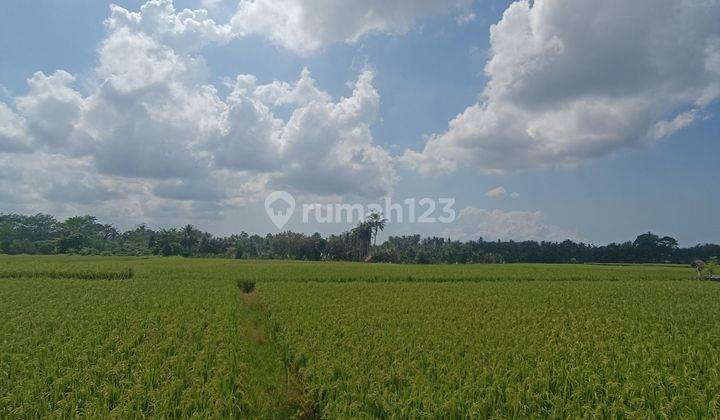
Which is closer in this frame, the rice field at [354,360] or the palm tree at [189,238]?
the rice field at [354,360]

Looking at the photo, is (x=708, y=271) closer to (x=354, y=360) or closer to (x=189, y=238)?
(x=354, y=360)

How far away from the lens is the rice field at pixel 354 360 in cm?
594

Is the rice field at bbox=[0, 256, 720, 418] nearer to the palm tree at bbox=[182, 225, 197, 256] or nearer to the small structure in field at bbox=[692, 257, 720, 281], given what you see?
the small structure in field at bbox=[692, 257, 720, 281]

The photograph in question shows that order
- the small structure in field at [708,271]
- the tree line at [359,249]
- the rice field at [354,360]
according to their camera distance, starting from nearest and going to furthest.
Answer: the rice field at [354,360]
the small structure in field at [708,271]
the tree line at [359,249]

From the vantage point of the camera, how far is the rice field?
5938mm

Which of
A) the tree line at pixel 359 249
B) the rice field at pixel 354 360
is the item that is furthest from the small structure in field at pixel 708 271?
the tree line at pixel 359 249

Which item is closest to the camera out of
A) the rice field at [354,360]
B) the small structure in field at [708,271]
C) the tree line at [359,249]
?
the rice field at [354,360]

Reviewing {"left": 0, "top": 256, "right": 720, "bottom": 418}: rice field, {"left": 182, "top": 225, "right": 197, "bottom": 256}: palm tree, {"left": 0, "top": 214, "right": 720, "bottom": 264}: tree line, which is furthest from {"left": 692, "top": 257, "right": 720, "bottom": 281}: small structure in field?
{"left": 182, "top": 225, "right": 197, "bottom": 256}: palm tree

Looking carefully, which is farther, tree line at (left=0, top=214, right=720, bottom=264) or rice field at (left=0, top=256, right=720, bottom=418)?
tree line at (left=0, top=214, right=720, bottom=264)

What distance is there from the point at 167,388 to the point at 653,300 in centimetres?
2192

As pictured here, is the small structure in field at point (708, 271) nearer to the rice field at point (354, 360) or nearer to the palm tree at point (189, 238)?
the rice field at point (354, 360)

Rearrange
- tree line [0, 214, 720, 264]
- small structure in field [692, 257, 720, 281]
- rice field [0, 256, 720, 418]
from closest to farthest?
rice field [0, 256, 720, 418] → small structure in field [692, 257, 720, 281] → tree line [0, 214, 720, 264]

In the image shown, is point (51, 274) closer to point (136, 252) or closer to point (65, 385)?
point (65, 385)

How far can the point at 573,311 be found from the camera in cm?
1491
